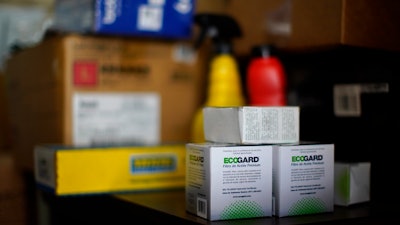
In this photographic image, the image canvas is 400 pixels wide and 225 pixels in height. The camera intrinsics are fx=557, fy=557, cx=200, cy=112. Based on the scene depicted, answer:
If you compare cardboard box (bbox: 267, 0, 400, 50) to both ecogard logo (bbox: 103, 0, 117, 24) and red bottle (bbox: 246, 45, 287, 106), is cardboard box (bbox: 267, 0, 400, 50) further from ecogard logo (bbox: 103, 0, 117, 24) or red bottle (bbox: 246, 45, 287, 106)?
ecogard logo (bbox: 103, 0, 117, 24)

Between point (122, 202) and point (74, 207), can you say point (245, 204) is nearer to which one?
point (122, 202)

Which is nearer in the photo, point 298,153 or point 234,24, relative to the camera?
point 298,153

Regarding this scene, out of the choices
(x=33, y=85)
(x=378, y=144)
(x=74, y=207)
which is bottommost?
(x=74, y=207)

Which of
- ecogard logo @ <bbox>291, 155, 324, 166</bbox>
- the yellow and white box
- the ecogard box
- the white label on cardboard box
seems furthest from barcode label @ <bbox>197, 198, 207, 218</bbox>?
the white label on cardboard box

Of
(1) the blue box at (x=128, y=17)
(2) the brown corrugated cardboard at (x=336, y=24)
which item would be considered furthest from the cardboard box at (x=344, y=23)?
(1) the blue box at (x=128, y=17)

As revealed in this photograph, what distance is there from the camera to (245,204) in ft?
2.30

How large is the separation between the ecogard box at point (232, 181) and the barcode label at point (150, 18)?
373mm

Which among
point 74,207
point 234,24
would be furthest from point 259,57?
point 74,207

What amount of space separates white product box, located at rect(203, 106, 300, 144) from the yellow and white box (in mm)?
196

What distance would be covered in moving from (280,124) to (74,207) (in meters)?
0.41

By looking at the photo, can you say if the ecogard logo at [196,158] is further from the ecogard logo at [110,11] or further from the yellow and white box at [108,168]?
the ecogard logo at [110,11]

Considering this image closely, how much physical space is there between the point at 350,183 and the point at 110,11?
503 millimetres

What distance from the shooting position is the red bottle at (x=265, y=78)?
96 centimetres

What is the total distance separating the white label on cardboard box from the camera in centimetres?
100
